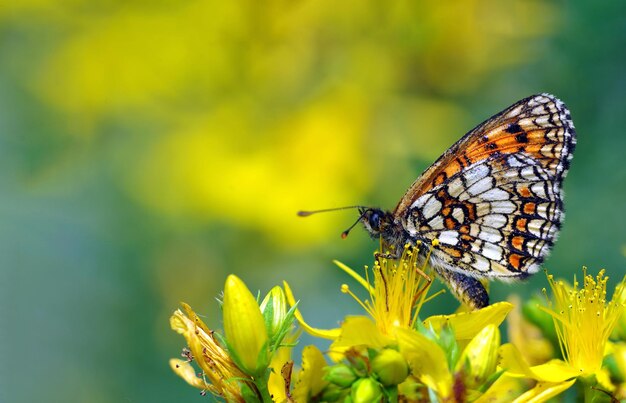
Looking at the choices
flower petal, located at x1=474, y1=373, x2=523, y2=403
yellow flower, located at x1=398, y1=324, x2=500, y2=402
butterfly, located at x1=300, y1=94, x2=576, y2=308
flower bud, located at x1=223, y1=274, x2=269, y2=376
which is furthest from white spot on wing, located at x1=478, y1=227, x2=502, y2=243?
flower bud, located at x1=223, y1=274, x2=269, y2=376

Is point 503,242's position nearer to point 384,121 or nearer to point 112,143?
point 384,121

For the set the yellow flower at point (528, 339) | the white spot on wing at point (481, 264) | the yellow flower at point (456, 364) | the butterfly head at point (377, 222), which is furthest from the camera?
the butterfly head at point (377, 222)

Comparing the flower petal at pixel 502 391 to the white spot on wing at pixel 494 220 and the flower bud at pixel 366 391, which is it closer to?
the flower bud at pixel 366 391

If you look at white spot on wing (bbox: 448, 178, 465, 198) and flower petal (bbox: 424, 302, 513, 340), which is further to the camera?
white spot on wing (bbox: 448, 178, 465, 198)

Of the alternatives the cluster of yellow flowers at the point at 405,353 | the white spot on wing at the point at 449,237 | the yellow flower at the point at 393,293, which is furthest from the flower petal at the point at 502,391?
the white spot on wing at the point at 449,237

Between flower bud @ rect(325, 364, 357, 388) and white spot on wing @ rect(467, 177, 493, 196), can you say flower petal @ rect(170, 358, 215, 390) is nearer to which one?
flower bud @ rect(325, 364, 357, 388)

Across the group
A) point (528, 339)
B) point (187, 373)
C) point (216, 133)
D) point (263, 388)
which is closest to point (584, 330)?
point (528, 339)
